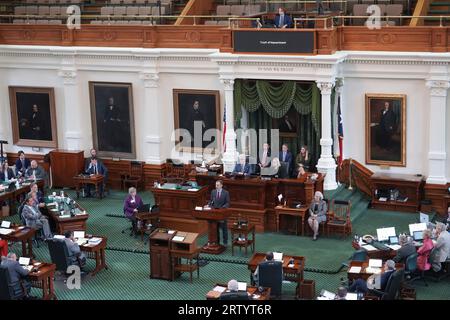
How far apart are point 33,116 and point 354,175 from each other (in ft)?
34.2

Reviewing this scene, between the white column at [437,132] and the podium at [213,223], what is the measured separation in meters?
5.92

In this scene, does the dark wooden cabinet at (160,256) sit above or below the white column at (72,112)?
below

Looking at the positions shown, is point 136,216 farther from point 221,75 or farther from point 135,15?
point 135,15

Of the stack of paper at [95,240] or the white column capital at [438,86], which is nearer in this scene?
the stack of paper at [95,240]

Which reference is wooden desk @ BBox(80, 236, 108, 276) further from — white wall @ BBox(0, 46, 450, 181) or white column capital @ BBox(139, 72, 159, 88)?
Answer: white column capital @ BBox(139, 72, 159, 88)

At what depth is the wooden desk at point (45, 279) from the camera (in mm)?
16947

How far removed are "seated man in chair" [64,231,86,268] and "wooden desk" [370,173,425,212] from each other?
27.9 feet

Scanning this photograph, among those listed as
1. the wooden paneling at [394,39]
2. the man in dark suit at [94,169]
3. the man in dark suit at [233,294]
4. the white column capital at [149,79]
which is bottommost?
→ the man in dark suit at [233,294]

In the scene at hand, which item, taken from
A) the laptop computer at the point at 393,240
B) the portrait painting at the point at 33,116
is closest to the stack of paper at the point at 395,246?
the laptop computer at the point at 393,240

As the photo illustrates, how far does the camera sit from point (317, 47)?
22172mm

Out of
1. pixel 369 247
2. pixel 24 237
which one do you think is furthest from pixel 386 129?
pixel 24 237

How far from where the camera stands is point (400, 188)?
2291cm

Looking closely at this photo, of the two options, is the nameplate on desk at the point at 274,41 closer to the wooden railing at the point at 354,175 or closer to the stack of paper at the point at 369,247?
the wooden railing at the point at 354,175

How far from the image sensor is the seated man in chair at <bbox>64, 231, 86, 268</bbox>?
1839 centimetres
